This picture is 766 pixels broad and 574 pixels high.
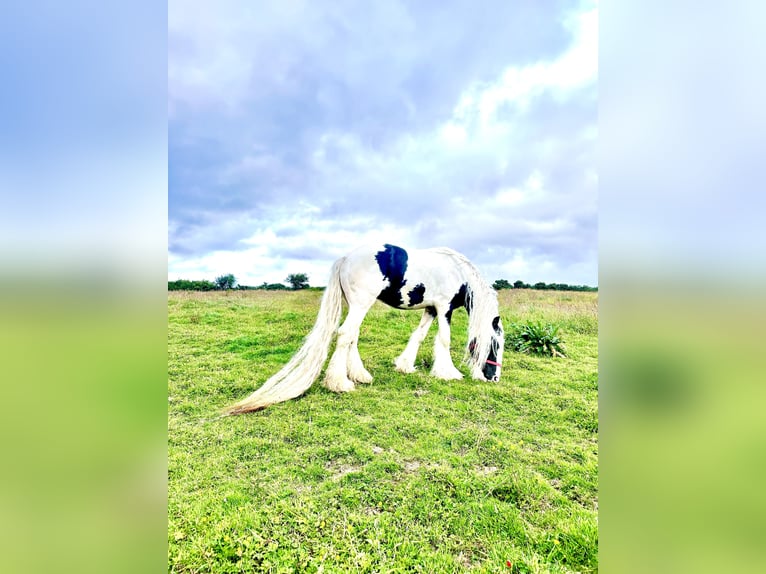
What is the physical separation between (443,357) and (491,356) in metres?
0.58

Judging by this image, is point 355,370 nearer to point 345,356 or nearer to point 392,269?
point 345,356

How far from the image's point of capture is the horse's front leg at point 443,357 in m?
3.86

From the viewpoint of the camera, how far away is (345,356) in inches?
134

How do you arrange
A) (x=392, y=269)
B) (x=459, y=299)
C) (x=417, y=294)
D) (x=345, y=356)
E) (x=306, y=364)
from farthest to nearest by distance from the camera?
(x=459, y=299) → (x=417, y=294) → (x=392, y=269) → (x=345, y=356) → (x=306, y=364)

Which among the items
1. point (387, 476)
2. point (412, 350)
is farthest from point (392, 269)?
point (387, 476)

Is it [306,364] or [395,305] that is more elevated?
[395,305]

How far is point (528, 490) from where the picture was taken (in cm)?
171

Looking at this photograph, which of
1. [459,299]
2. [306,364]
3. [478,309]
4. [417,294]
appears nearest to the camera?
[306,364]

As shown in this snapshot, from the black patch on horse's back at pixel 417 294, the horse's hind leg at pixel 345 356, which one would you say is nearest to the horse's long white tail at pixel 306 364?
the horse's hind leg at pixel 345 356

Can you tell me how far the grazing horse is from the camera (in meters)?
3.29

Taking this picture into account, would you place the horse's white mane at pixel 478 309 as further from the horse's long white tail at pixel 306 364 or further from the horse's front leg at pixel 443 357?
the horse's long white tail at pixel 306 364

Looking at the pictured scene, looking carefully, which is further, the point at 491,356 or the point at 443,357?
the point at 443,357
